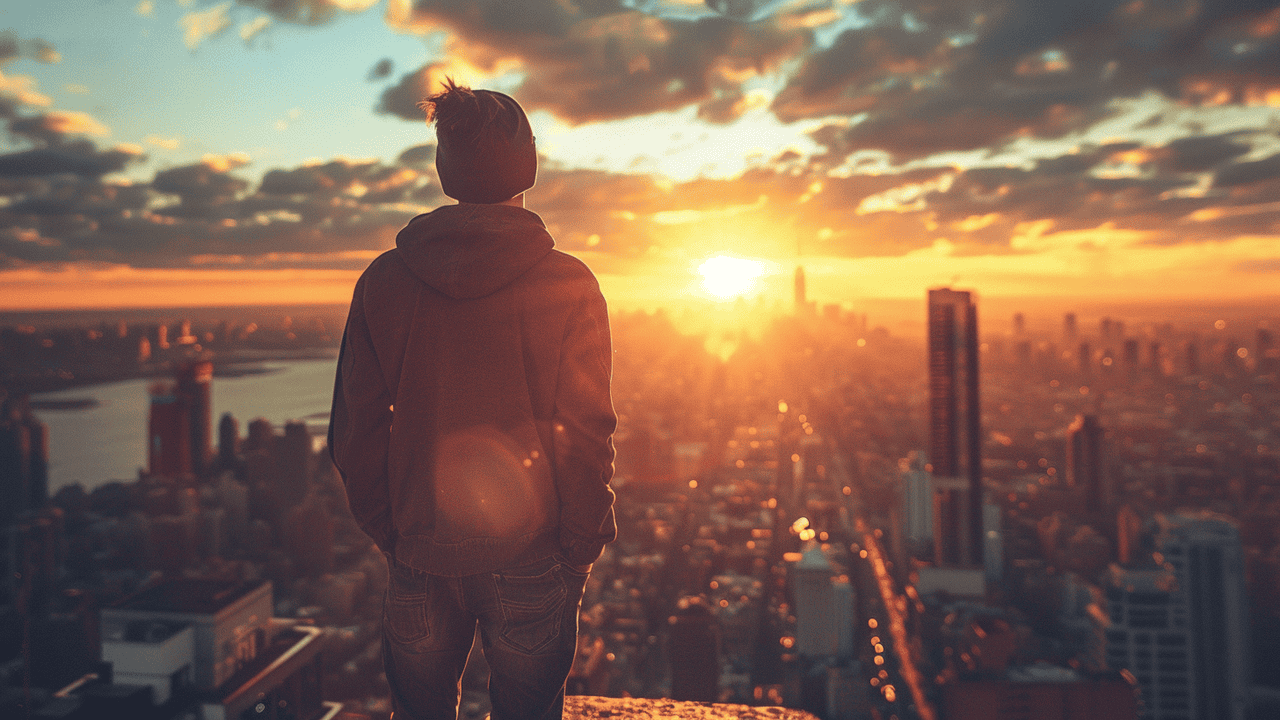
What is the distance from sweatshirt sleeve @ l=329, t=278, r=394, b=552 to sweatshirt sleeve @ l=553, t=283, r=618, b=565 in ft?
1.03

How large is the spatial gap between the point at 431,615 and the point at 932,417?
1746 cm

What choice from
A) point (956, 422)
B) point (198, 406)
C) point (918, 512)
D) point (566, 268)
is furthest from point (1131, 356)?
point (566, 268)

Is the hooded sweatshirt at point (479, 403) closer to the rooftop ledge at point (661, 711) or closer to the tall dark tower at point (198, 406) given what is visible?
the rooftop ledge at point (661, 711)

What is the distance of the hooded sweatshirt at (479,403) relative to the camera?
3.59ft

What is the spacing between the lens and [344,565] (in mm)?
13484

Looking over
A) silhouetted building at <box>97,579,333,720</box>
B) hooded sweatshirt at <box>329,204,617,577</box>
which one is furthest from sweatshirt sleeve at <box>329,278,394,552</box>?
silhouetted building at <box>97,579,333,720</box>

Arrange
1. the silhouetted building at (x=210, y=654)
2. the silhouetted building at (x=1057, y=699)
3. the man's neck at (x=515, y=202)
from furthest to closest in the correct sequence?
the silhouetted building at (x=1057, y=699) → the silhouetted building at (x=210, y=654) → the man's neck at (x=515, y=202)

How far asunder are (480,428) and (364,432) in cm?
21

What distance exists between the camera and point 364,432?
1.13 metres

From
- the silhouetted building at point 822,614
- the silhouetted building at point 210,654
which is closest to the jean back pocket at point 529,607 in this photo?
the silhouetted building at point 210,654

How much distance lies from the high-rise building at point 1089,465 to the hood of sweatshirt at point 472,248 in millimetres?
23738

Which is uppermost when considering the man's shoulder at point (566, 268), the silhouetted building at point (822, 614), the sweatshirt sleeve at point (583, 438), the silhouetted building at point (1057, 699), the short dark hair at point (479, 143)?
the short dark hair at point (479, 143)

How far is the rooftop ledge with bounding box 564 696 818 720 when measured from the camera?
6.34ft

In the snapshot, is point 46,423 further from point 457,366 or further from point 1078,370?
point 1078,370
